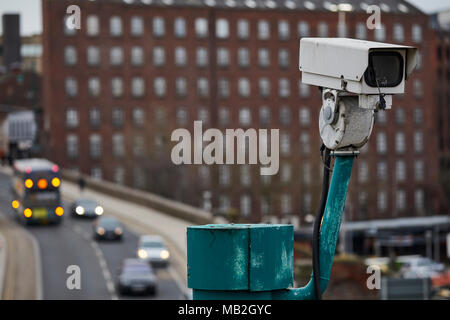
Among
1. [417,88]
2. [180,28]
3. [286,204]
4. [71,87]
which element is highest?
[180,28]

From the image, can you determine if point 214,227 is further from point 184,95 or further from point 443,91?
point 443,91

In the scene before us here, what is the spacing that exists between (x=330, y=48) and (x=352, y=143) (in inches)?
26.7

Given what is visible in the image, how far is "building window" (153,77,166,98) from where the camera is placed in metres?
94.5

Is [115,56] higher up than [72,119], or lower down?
higher up

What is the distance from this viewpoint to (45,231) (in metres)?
55.3

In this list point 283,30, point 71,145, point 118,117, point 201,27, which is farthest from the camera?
point 201,27

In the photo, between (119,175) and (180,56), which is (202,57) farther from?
(119,175)

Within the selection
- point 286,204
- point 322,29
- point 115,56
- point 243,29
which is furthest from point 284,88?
point 115,56

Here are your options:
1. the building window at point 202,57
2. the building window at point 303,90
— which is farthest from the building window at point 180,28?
the building window at point 303,90

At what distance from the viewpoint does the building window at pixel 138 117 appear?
89750mm

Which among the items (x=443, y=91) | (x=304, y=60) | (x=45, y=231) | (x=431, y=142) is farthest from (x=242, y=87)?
(x=304, y=60)

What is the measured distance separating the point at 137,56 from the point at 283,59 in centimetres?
1480

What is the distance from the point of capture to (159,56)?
308ft

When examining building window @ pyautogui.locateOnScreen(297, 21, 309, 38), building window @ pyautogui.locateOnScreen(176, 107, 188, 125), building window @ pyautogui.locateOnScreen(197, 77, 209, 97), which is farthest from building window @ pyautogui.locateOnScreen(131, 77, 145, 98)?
building window @ pyautogui.locateOnScreen(297, 21, 309, 38)
